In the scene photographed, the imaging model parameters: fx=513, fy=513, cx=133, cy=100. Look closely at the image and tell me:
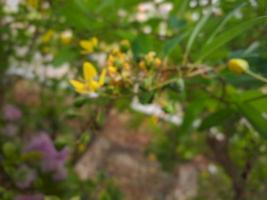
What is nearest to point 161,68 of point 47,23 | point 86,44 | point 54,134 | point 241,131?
point 86,44

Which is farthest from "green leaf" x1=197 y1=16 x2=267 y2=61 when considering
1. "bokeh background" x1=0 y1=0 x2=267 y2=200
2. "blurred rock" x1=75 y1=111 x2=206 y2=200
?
"blurred rock" x1=75 y1=111 x2=206 y2=200

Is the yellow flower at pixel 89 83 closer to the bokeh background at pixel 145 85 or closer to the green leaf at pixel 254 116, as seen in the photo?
the bokeh background at pixel 145 85

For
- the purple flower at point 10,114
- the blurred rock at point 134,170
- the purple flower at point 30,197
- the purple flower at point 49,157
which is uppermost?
the purple flower at point 49,157

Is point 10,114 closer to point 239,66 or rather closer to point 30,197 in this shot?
point 30,197

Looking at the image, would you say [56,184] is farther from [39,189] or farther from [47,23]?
[47,23]

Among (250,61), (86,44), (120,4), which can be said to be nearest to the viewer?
(250,61)

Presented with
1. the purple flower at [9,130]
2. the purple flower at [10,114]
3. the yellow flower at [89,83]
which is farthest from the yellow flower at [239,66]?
the purple flower at [10,114]

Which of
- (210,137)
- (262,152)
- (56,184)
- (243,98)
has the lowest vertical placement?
(210,137)
